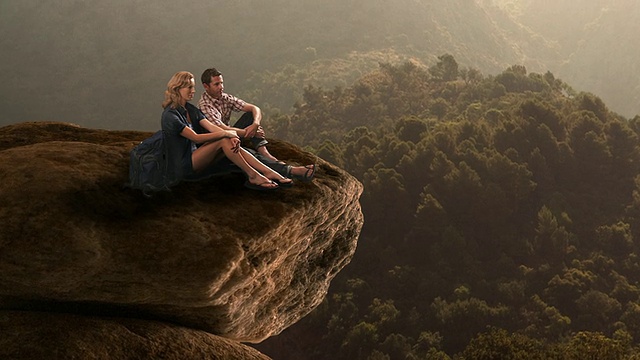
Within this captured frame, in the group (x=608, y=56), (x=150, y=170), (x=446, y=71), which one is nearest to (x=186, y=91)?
(x=150, y=170)

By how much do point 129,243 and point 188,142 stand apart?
209 centimetres

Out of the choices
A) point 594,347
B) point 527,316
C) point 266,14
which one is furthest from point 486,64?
point 594,347

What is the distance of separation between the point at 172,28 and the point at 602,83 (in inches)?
4318

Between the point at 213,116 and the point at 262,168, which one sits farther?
the point at 213,116

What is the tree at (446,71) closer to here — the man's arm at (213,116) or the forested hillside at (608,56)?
the forested hillside at (608,56)

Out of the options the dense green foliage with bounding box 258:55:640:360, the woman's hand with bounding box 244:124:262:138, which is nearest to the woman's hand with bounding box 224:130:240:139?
the woman's hand with bounding box 244:124:262:138

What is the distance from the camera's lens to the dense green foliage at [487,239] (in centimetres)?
3253

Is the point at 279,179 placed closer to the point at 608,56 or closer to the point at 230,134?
the point at 230,134

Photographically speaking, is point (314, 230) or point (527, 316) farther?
point (527, 316)

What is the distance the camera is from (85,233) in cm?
852

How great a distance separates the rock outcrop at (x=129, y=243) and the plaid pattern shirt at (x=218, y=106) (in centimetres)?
114

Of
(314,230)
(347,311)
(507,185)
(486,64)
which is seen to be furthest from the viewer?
(486,64)

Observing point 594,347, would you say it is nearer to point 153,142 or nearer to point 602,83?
point 153,142

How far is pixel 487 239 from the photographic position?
41.0m
